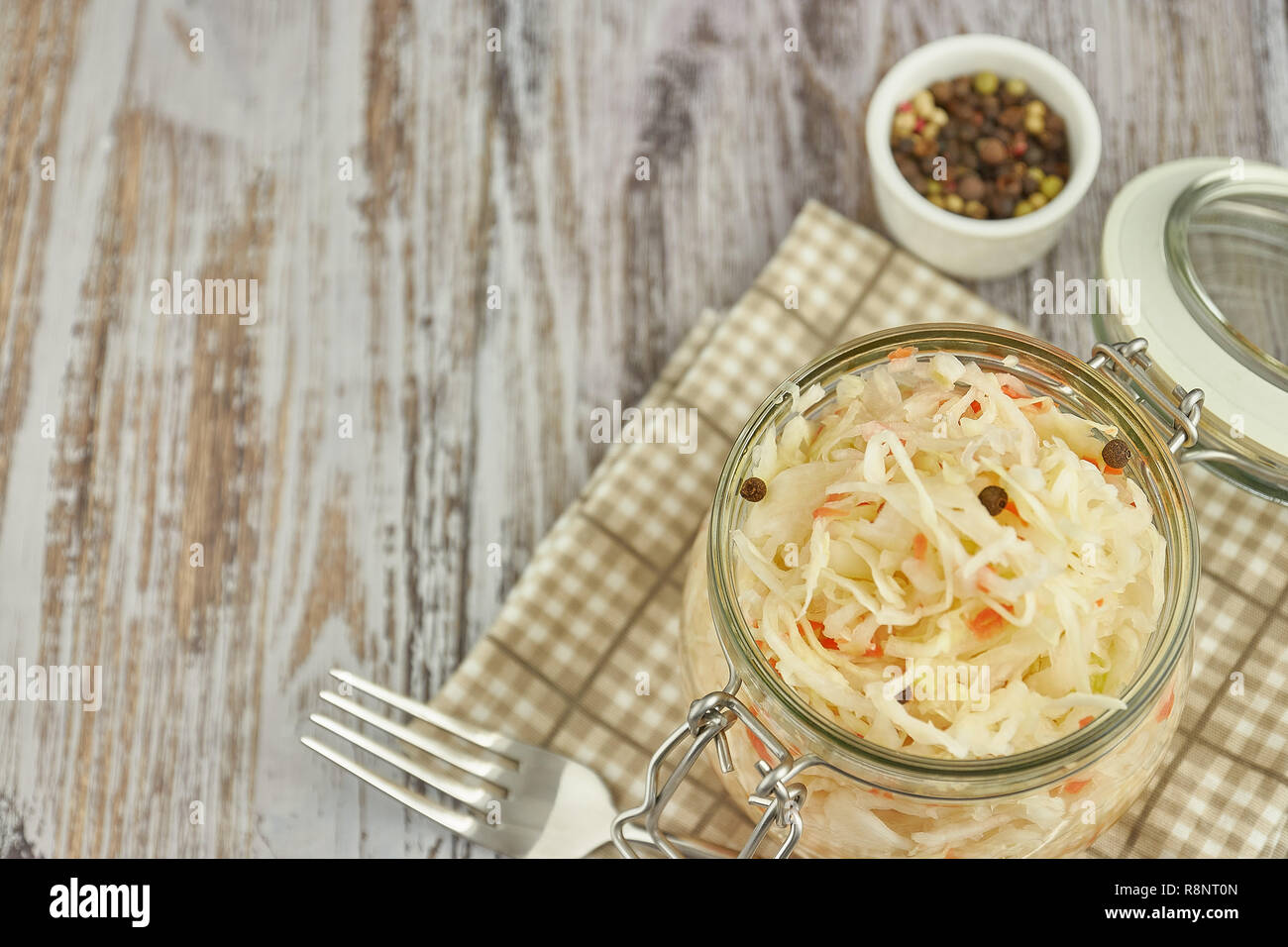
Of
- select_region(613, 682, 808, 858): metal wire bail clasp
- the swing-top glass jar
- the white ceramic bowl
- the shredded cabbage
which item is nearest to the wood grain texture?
the white ceramic bowl

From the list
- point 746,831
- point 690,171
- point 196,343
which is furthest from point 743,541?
point 196,343

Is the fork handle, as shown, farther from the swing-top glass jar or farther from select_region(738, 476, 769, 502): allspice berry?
select_region(738, 476, 769, 502): allspice berry

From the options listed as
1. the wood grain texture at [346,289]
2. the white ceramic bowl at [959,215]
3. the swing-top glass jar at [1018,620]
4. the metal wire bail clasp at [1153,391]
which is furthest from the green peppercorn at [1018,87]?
the metal wire bail clasp at [1153,391]

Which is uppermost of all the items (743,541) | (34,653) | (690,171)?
(690,171)

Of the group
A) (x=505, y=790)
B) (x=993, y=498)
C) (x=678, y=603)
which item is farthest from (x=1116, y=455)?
(x=505, y=790)

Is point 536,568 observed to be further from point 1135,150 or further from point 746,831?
point 1135,150

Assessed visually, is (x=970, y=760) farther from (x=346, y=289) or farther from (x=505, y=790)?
(x=346, y=289)
